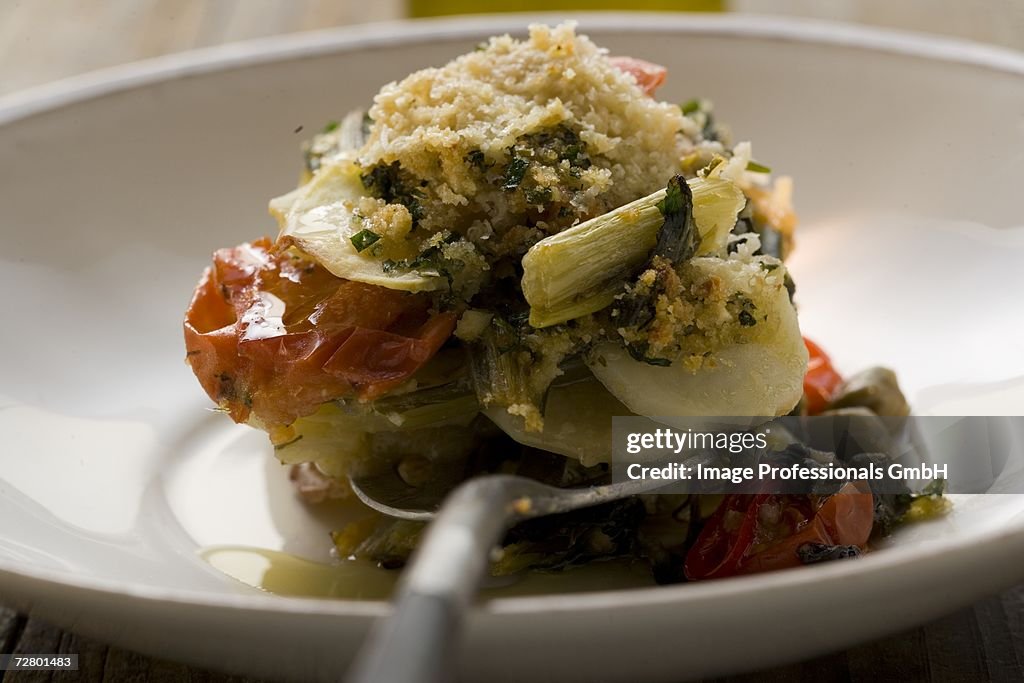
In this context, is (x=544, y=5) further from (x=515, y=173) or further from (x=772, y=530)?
(x=772, y=530)

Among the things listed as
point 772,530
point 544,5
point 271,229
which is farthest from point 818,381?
point 544,5

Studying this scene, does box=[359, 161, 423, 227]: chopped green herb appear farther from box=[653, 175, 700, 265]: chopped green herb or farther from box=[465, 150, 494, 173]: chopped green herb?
box=[653, 175, 700, 265]: chopped green herb

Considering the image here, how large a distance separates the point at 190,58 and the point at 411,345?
5.87 ft

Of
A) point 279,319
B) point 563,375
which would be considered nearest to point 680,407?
point 563,375

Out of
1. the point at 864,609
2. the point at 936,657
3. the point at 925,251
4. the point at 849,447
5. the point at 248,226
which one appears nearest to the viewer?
the point at 864,609

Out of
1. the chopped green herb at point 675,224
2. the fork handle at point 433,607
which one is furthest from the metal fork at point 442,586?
the chopped green herb at point 675,224

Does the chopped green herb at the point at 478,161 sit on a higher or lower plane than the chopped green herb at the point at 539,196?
higher

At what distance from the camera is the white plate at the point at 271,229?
4.03 feet

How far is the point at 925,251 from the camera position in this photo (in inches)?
106

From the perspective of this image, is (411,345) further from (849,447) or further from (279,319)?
(849,447)

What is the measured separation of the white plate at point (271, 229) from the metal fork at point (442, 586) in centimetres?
10

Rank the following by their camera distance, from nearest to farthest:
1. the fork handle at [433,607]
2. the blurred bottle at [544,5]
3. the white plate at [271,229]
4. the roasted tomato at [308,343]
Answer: the fork handle at [433,607] < the white plate at [271,229] < the roasted tomato at [308,343] < the blurred bottle at [544,5]

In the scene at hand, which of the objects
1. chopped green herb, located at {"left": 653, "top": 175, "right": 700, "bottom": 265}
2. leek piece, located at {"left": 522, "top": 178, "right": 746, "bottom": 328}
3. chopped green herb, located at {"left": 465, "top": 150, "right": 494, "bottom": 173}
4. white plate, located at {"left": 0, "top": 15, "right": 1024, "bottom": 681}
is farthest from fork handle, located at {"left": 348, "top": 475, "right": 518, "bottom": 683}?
chopped green herb, located at {"left": 465, "top": 150, "right": 494, "bottom": 173}

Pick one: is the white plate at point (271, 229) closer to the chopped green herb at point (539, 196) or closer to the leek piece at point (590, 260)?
the leek piece at point (590, 260)
